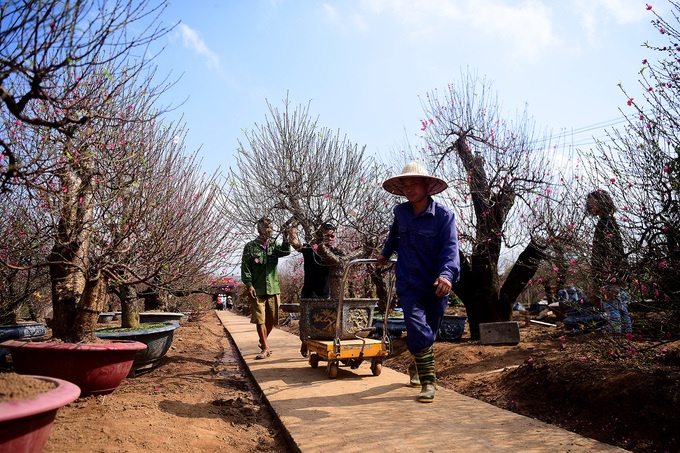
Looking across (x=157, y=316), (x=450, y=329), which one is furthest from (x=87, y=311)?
(x=157, y=316)

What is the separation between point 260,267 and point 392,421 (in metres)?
3.84

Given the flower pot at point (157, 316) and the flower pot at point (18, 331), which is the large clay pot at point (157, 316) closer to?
the flower pot at point (157, 316)

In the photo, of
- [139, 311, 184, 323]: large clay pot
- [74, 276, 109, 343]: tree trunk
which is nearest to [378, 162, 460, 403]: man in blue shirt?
[74, 276, 109, 343]: tree trunk

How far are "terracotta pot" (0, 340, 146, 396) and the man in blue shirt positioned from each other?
239 cm

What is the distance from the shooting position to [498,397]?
4535 mm

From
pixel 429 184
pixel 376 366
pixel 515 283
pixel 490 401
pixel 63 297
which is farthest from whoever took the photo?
pixel 515 283

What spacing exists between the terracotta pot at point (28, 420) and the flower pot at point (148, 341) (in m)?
3.44

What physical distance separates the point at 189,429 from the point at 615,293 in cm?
346

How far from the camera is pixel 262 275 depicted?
22.5 ft

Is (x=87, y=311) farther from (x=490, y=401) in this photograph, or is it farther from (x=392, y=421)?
(x=490, y=401)

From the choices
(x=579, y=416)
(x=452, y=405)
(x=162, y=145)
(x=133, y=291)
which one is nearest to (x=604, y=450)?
(x=579, y=416)

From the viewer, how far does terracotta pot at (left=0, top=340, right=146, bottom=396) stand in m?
3.49

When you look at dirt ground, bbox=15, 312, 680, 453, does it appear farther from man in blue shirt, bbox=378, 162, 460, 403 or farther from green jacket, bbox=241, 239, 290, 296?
green jacket, bbox=241, 239, 290, 296

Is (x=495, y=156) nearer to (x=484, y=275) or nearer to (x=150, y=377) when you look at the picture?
(x=484, y=275)
